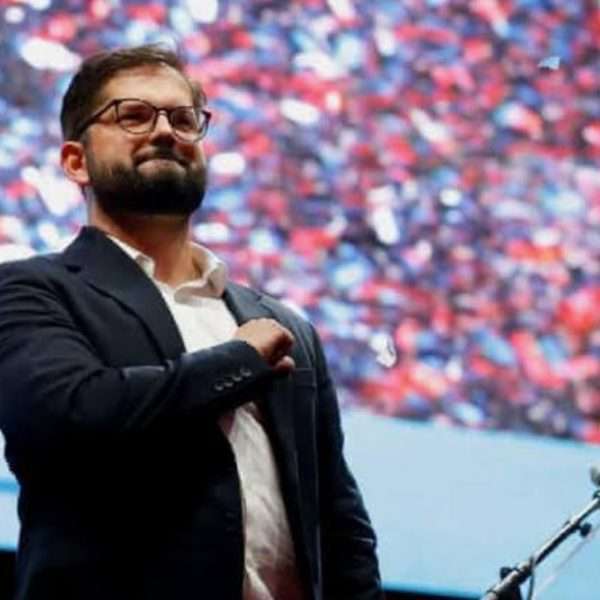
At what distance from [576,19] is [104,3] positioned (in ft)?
3.01

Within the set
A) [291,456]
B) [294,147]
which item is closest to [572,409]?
[294,147]

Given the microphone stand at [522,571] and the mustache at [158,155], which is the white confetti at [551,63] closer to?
the microphone stand at [522,571]

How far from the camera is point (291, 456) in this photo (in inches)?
54.7

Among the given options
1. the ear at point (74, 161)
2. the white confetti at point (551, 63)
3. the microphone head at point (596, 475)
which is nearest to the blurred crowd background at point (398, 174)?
the white confetti at point (551, 63)

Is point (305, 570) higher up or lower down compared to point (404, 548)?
higher up

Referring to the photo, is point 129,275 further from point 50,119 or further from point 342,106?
point 342,106

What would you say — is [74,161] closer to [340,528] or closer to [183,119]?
[183,119]

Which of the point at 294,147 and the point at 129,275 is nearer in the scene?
the point at 129,275

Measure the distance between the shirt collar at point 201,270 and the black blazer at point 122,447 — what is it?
68 mm

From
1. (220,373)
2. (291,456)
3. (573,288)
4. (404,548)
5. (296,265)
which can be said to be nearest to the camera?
(220,373)

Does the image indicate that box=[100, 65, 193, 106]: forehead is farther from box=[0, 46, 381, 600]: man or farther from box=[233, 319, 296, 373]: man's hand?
box=[233, 319, 296, 373]: man's hand

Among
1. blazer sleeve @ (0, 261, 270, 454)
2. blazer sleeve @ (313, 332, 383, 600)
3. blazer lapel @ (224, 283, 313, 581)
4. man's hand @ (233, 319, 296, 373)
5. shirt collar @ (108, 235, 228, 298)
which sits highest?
shirt collar @ (108, 235, 228, 298)

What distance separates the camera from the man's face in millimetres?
1447

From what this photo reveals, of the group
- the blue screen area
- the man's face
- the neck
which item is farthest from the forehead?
the blue screen area
